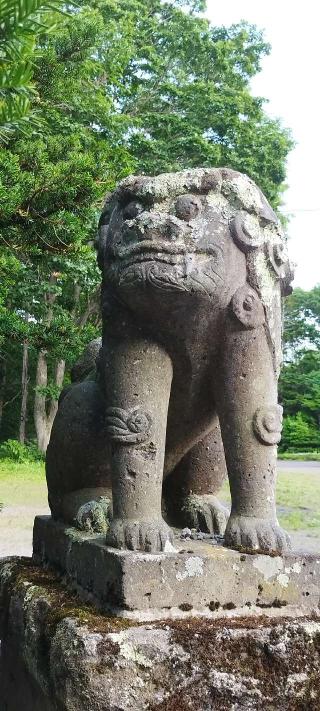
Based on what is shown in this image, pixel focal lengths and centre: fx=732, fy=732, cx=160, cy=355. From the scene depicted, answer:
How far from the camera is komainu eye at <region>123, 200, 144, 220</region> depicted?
75.1 inches

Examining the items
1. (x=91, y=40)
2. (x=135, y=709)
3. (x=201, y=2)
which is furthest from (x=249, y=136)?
(x=135, y=709)

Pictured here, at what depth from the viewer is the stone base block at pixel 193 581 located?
1.63 meters

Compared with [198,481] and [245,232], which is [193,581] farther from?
[245,232]

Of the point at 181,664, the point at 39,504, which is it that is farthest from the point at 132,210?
the point at 39,504

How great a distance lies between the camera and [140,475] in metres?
1.83

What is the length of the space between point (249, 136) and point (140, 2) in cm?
405

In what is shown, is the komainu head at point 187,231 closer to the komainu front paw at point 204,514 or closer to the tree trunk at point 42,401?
the komainu front paw at point 204,514

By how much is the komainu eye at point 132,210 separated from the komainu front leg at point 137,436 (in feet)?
1.08

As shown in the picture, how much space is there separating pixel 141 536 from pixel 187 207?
0.82 meters

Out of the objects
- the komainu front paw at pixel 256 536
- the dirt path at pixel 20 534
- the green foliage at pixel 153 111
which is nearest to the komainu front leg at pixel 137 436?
the komainu front paw at pixel 256 536

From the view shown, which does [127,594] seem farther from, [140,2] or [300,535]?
[140,2]

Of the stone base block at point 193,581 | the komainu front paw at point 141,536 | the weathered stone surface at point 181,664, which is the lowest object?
the weathered stone surface at point 181,664

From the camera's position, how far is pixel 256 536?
1807 millimetres

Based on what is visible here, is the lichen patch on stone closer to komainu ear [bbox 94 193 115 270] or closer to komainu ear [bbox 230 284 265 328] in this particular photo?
komainu ear [bbox 230 284 265 328]
